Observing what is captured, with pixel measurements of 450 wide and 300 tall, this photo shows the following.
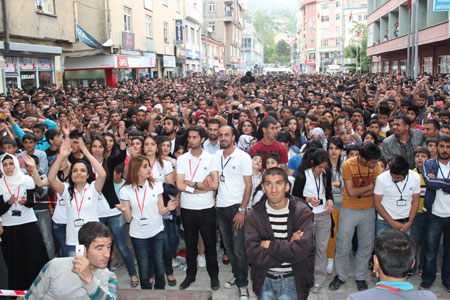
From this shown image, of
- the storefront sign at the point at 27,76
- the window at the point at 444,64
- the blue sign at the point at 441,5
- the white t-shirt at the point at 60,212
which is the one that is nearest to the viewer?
the white t-shirt at the point at 60,212

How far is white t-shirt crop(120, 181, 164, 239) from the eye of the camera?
4.85 m

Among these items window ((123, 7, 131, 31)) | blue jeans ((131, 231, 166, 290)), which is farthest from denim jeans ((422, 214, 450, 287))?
window ((123, 7, 131, 31))

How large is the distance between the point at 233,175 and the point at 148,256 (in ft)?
4.69

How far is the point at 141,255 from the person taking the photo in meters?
4.95

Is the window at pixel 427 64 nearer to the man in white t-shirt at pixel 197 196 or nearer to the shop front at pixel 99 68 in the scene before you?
the shop front at pixel 99 68

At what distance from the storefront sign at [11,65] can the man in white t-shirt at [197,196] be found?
14337 millimetres

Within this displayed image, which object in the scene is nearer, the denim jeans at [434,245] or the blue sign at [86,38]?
the denim jeans at [434,245]

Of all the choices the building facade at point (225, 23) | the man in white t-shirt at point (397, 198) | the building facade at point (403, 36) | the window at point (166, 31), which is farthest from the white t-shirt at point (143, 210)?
the building facade at point (225, 23)

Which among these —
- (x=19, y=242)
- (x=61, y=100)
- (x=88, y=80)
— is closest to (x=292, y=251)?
(x=19, y=242)

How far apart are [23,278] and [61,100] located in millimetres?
8536

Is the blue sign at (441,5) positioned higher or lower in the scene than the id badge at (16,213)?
higher

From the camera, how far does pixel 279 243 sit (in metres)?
3.52

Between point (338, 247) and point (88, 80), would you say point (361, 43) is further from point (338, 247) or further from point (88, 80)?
point (338, 247)

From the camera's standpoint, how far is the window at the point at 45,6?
59.9ft
